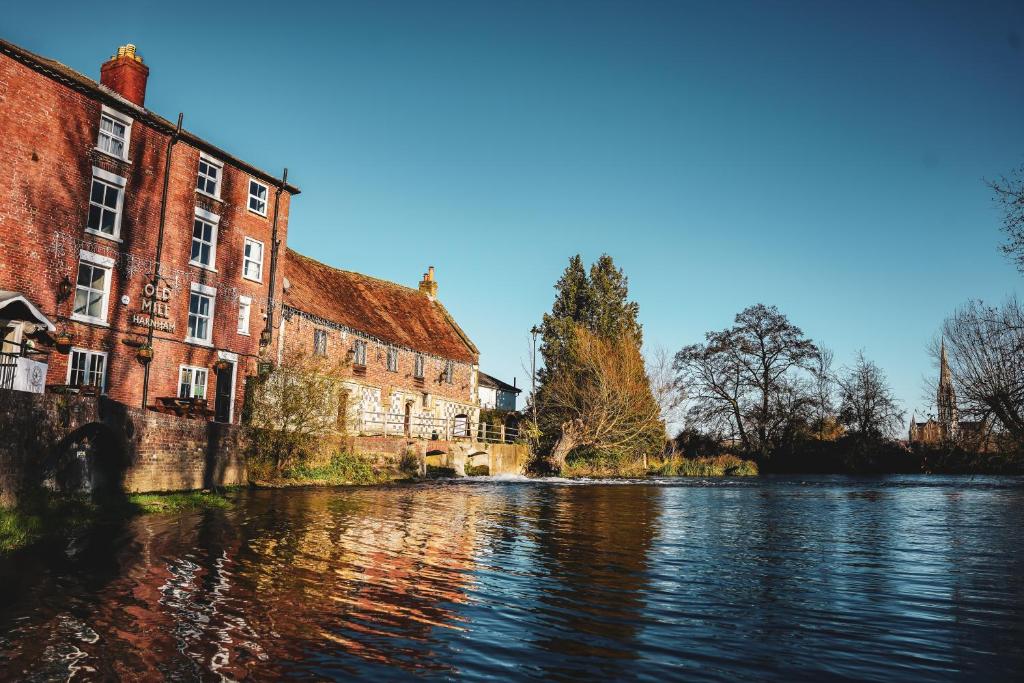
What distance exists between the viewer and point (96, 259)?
22.2 meters

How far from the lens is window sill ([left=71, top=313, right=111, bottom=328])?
21422 millimetres

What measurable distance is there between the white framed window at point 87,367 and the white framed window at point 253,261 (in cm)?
709

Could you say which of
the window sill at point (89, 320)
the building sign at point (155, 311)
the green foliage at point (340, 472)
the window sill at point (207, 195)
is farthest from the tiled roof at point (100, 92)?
the green foliage at point (340, 472)

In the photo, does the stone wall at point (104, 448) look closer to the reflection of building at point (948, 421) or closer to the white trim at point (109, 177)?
the white trim at point (109, 177)

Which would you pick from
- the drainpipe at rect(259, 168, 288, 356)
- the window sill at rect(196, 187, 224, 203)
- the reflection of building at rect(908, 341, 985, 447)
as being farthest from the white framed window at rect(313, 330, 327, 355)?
the reflection of building at rect(908, 341, 985, 447)

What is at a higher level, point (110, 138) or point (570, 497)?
point (110, 138)

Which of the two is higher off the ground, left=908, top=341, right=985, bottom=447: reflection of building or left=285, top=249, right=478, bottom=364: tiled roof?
left=285, top=249, right=478, bottom=364: tiled roof

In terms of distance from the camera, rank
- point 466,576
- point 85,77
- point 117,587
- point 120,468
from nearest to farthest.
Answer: point 117,587
point 466,576
point 120,468
point 85,77

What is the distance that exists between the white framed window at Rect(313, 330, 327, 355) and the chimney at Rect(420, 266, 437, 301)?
54.8 ft

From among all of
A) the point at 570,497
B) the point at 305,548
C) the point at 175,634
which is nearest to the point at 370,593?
the point at 175,634

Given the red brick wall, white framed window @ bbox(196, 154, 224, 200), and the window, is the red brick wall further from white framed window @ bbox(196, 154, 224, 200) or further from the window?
the window

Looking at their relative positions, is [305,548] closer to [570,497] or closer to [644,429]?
[570,497]

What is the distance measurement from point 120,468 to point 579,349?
30.9 meters

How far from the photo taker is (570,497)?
23953 mm
